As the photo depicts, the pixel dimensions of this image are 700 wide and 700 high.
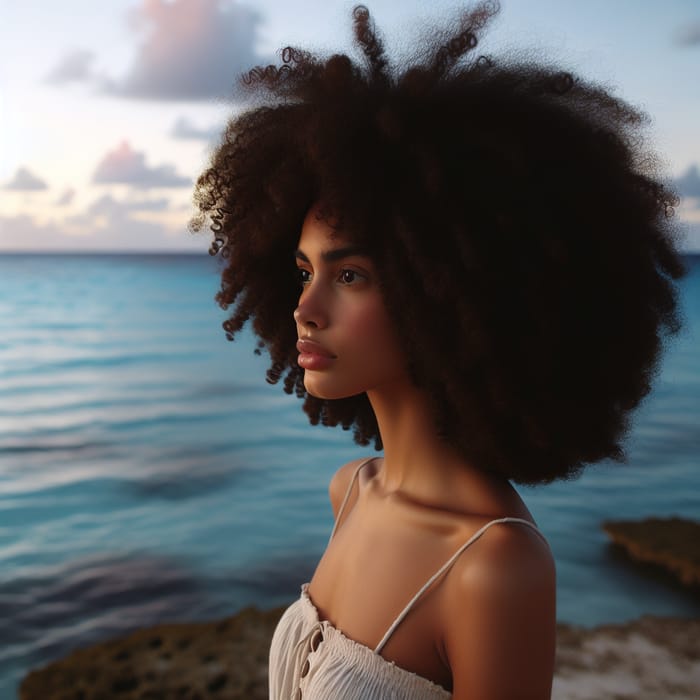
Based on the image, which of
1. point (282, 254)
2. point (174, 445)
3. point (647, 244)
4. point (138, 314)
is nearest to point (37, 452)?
point (174, 445)

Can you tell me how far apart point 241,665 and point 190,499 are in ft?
12.2

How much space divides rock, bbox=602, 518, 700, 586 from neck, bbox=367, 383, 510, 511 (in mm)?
4471

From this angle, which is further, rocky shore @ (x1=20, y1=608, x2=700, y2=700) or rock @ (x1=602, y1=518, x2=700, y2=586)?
rock @ (x1=602, y1=518, x2=700, y2=586)

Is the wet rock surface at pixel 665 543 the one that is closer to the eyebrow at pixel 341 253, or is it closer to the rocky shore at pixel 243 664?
the rocky shore at pixel 243 664

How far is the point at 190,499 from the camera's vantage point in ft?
26.6

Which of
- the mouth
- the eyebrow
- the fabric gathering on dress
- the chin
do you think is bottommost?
the fabric gathering on dress

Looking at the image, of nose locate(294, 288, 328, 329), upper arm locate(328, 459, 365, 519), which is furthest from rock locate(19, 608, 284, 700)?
nose locate(294, 288, 328, 329)

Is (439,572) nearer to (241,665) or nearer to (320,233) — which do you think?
(320,233)

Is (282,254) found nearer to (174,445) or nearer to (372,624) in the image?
(372,624)

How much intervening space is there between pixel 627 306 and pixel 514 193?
307 millimetres

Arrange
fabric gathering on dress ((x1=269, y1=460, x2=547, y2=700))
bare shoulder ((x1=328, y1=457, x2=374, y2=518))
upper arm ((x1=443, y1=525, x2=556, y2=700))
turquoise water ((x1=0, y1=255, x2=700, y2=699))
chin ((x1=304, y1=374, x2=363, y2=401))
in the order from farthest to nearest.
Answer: turquoise water ((x1=0, y1=255, x2=700, y2=699)) < bare shoulder ((x1=328, y1=457, x2=374, y2=518)) < chin ((x1=304, y1=374, x2=363, y2=401)) < fabric gathering on dress ((x1=269, y1=460, x2=547, y2=700)) < upper arm ((x1=443, y1=525, x2=556, y2=700))

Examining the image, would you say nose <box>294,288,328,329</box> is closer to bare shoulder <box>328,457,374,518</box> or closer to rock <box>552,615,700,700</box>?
bare shoulder <box>328,457,374,518</box>

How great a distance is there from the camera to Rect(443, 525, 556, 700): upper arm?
63.1 inches

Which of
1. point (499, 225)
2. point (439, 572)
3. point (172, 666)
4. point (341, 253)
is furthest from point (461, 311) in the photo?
point (172, 666)
